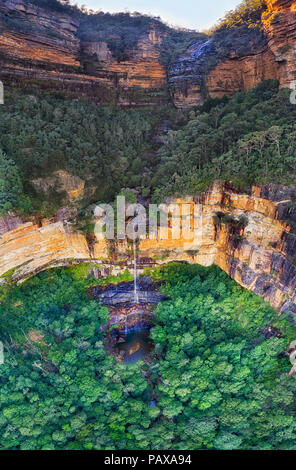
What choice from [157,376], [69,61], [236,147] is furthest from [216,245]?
[69,61]

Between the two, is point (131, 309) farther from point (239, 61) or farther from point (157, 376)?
point (239, 61)

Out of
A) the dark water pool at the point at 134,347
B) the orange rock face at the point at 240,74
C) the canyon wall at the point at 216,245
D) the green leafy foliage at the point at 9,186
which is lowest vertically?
the dark water pool at the point at 134,347

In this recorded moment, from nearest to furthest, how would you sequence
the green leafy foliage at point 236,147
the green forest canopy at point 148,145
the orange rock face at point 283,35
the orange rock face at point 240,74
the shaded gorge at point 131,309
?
the green leafy foliage at point 236,147
the green forest canopy at point 148,145
the orange rock face at point 283,35
the orange rock face at point 240,74
the shaded gorge at point 131,309

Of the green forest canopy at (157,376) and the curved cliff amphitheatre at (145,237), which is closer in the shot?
the green forest canopy at (157,376)

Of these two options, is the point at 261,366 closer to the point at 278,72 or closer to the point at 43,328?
the point at 43,328

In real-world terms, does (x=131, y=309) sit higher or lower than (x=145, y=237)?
lower

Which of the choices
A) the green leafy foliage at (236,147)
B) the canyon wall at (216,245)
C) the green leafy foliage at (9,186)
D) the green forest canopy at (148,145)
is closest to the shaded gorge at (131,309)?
the canyon wall at (216,245)

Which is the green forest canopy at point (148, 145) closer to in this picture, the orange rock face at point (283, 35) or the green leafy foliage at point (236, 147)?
the green leafy foliage at point (236, 147)
